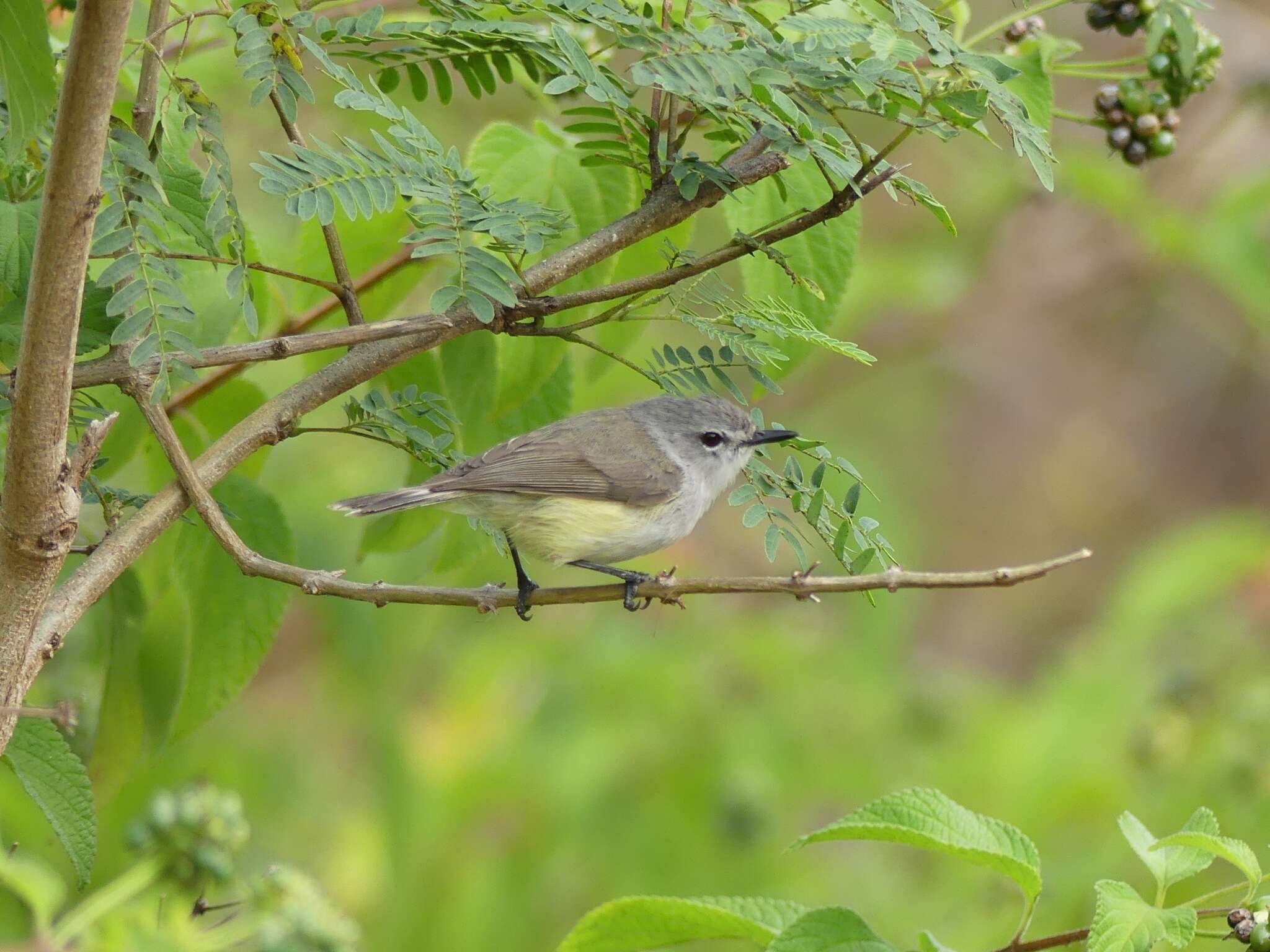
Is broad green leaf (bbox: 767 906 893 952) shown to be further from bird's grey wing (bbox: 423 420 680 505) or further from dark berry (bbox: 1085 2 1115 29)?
dark berry (bbox: 1085 2 1115 29)

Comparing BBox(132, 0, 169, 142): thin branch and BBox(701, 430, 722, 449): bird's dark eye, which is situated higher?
BBox(132, 0, 169, 142): thin branch

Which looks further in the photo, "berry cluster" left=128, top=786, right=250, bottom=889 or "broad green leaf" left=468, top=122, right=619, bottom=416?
"broad green leaf" left=468, top=122, right=619, bottom=416

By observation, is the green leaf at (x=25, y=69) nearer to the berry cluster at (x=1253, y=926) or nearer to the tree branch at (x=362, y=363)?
the tree branch at (x=362, y=363)

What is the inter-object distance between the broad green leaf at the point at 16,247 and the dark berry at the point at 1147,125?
2191mm

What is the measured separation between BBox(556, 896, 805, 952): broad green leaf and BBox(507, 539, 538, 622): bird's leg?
0.52 metres

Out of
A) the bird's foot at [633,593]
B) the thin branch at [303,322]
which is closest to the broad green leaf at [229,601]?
the thin branch at [303,322]

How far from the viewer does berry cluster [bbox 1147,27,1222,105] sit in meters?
2.62

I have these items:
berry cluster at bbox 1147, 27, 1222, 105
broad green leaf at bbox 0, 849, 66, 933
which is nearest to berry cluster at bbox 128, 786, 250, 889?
broad green leaf at bbox 0, 849, 66, 933

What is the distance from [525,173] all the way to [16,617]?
49.0 inches

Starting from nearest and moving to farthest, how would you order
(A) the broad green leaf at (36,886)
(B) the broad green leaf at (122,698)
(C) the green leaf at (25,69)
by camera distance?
(A) the broad green leaf at (36,886) < (C) the green leaf at (25,69) < (B) the broad green leaf at (122,698)

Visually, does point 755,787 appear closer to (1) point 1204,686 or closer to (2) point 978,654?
(1) point 1204,686

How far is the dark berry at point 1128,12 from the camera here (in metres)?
2.59

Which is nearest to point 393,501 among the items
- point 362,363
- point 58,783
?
point 362,363

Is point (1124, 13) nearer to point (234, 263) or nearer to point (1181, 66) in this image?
point (1181, 66)
